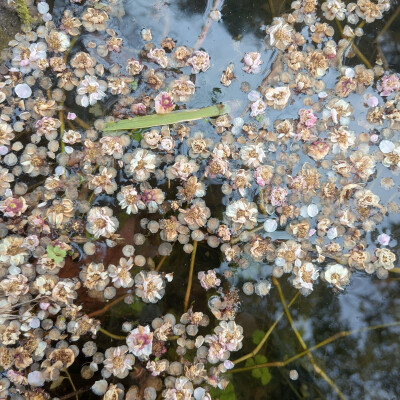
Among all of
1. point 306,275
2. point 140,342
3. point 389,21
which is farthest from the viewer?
point 389,21

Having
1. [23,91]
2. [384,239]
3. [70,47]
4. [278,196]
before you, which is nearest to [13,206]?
[23,91]

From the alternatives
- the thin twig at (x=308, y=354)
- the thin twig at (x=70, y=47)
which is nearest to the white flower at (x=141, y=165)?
the thin twig at (x=70, y=47)

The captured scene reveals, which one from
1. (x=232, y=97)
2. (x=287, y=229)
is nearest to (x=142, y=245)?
(x=287, y=229)

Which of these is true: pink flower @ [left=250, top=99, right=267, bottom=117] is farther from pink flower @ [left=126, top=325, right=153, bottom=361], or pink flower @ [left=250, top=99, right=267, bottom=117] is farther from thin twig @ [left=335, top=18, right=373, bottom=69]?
pink flower @ [left=126, top=325, right=153, bottom=361]

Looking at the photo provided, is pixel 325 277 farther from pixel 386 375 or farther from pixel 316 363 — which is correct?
pixel 386 375

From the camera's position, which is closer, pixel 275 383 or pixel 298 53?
pixel 275 383

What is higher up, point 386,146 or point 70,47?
point 386,146

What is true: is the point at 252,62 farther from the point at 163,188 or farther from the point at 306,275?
the point at 306,275
